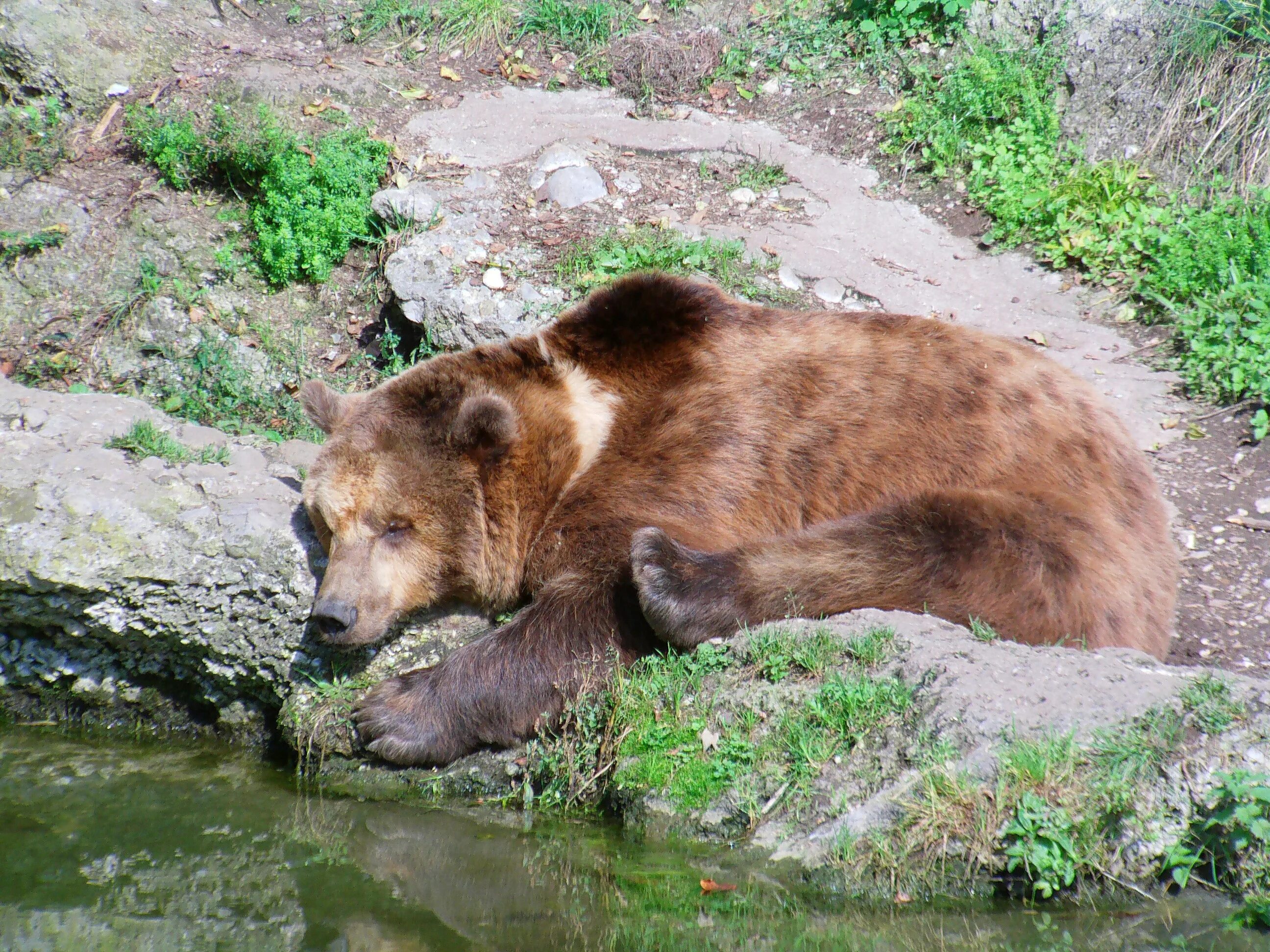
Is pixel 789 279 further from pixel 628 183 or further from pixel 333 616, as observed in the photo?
pixel 333 616

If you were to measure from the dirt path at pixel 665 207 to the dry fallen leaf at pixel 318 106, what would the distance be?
0.07m

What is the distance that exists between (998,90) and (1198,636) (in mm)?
5382

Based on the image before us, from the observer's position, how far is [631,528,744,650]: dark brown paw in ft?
13.2

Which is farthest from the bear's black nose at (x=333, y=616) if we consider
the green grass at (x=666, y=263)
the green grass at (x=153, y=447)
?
the green grass at (x=666, y=263)

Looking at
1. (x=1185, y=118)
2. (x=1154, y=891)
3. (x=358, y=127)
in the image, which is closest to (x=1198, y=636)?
(x=1154, y=891)

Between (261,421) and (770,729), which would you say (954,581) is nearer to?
(770,729)

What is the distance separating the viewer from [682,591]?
4.05 m

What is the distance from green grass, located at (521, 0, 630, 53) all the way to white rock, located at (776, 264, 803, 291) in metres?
3.70

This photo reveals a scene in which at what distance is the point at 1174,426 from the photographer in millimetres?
6699

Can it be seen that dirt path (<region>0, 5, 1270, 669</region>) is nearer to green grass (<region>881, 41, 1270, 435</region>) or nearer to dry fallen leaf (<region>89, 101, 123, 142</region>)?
dry fallen leaf (<region>89, 101, 123, 142</region>)

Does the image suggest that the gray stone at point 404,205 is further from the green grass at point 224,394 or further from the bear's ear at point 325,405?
the bear's ear at point 325,405

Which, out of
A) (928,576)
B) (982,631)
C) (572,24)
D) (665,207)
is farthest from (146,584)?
(572,24)

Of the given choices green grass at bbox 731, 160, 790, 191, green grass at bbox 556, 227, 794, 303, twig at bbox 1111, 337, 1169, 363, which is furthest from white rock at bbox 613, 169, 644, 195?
twig at bbox 1111, 337, 1169, 363

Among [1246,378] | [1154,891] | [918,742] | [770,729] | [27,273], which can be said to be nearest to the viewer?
[1154,891]
